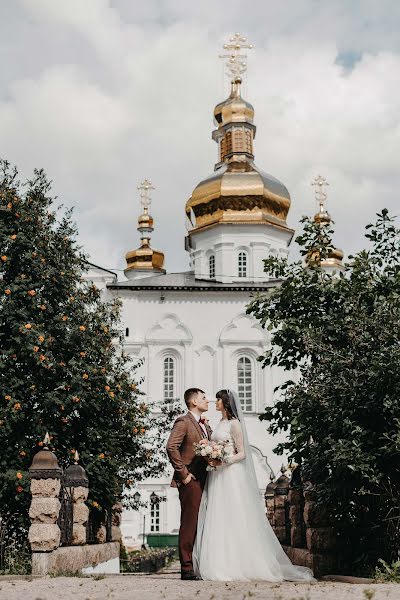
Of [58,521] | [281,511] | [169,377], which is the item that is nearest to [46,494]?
[58,521]

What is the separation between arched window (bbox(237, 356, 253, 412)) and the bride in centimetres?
2659

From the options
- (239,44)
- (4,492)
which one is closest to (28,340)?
(4,492)

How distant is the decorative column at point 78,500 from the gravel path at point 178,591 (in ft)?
9.90

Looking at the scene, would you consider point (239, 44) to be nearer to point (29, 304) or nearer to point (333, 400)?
point (29, 304)

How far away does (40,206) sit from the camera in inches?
572

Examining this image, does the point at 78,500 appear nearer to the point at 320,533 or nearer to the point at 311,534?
the point at 311,534

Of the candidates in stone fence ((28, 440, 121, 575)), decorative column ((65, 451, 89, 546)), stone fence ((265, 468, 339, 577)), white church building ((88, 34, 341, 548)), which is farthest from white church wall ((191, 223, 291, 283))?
decorative column ((65, 451, 89, 546))

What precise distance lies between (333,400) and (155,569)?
38.6ft

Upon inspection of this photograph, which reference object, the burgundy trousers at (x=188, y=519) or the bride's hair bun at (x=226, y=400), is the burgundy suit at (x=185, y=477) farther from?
the bride's hair bun at (x=226, y=400)

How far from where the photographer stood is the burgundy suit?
826cm

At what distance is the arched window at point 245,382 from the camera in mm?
35188

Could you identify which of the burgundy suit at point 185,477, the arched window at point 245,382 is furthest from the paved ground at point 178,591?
the arched window at point 245,382

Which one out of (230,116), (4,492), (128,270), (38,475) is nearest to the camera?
(38,475)

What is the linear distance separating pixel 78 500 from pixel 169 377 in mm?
24056
